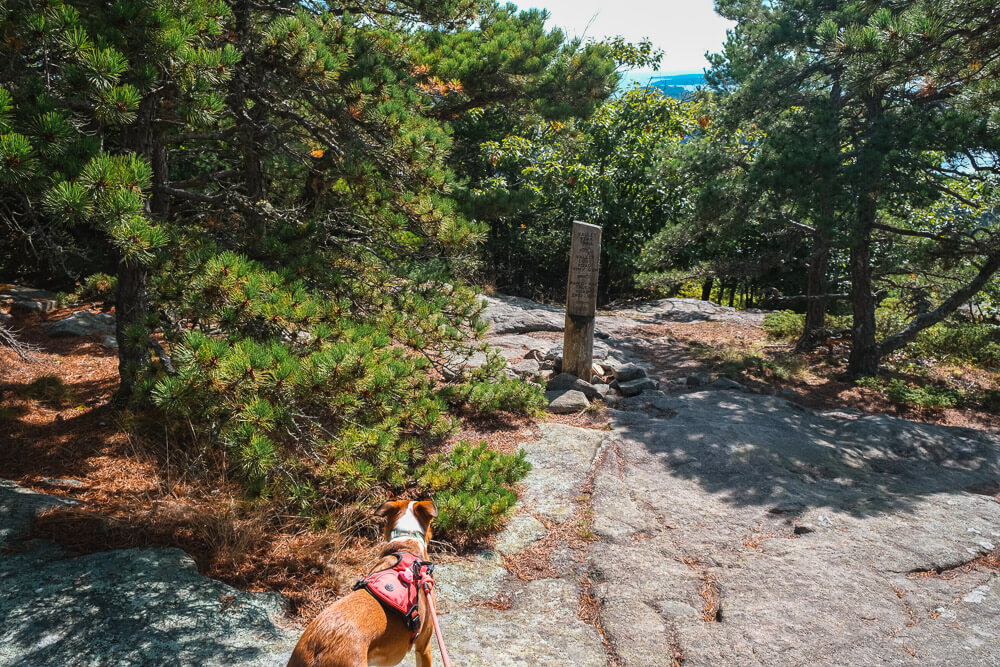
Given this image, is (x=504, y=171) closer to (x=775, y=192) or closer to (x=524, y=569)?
(x=775, y=192)

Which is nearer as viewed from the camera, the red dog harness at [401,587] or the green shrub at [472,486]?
the red dog harness at [401,587]

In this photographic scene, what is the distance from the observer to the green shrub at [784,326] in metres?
12.0

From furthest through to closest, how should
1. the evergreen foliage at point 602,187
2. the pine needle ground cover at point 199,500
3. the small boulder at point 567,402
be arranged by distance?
1. the evergreen foliage at point 602,187
2. the small boulder at point 567,402
3. the pine needle ground cover at point 199,500

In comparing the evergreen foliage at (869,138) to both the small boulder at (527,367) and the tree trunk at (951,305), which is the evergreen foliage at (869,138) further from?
the small boulder at (527,367)

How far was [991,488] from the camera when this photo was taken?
5.39 meters

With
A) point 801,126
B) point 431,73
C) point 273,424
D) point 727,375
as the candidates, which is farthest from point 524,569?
point 801,126

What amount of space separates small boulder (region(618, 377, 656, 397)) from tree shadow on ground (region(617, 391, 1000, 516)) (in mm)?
707

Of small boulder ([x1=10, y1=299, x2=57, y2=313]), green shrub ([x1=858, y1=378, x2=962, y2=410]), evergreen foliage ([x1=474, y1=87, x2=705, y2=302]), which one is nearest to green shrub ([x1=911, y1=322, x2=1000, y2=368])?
green shrub ([x1=858, y1=378, x2=962, y2=410])

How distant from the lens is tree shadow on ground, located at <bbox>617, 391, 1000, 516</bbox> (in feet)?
16.5

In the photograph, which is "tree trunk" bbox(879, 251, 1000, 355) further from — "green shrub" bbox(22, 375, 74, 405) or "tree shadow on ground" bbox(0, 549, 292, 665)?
"green shrub" bbox(22, 375, 74, 405)

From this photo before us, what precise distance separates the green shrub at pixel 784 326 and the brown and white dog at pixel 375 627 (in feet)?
36.2

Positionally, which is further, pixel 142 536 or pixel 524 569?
pixel 524 569

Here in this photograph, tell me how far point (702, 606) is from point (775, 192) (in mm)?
6328

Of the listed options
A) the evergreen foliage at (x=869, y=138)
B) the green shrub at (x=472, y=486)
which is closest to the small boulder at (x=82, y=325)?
the green shrub at (x=472, y=486)
